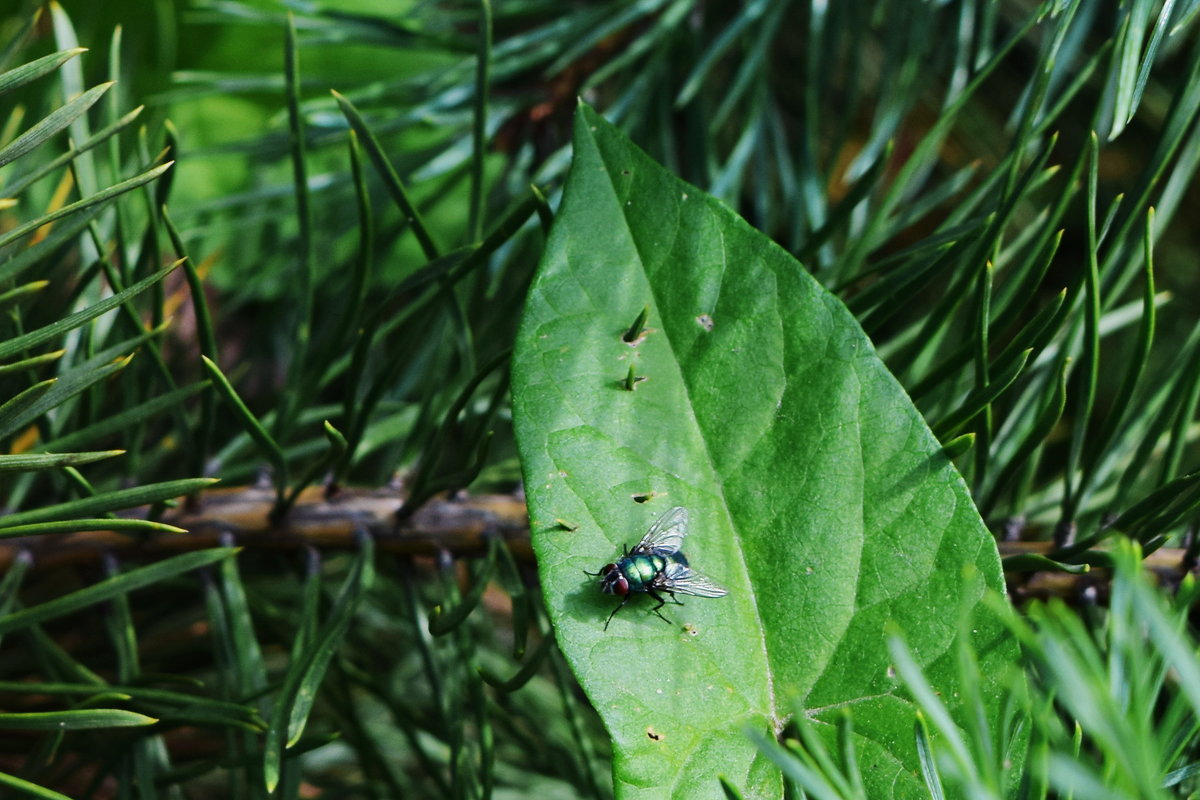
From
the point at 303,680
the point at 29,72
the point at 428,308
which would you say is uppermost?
the point at 29,72

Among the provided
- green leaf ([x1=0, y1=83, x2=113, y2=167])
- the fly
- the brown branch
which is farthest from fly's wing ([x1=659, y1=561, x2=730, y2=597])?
green leaf ([x1=0, y1=83, x2=113, y2=167])

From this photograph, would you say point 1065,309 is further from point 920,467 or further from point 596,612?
point 596,612

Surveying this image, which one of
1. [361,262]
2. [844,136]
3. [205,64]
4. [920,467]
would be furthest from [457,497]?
[205,64]

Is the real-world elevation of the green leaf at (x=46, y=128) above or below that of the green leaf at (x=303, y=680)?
above

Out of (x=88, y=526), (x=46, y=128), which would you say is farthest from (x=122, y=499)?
(x=46, y=128)

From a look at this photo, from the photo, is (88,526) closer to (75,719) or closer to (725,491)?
(75,719)

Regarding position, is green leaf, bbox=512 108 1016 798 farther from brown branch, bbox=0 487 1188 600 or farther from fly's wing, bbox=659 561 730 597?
brown branch, bbox=0 487 1188 600

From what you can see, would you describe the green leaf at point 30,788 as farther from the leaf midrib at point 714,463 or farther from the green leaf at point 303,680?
the leaf midrib at point 714,463

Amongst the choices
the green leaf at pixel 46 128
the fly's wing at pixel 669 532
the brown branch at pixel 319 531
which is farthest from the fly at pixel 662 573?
the green leaf at pixel 46 128

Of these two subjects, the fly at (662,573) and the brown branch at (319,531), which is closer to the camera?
the fly at (662,573)
